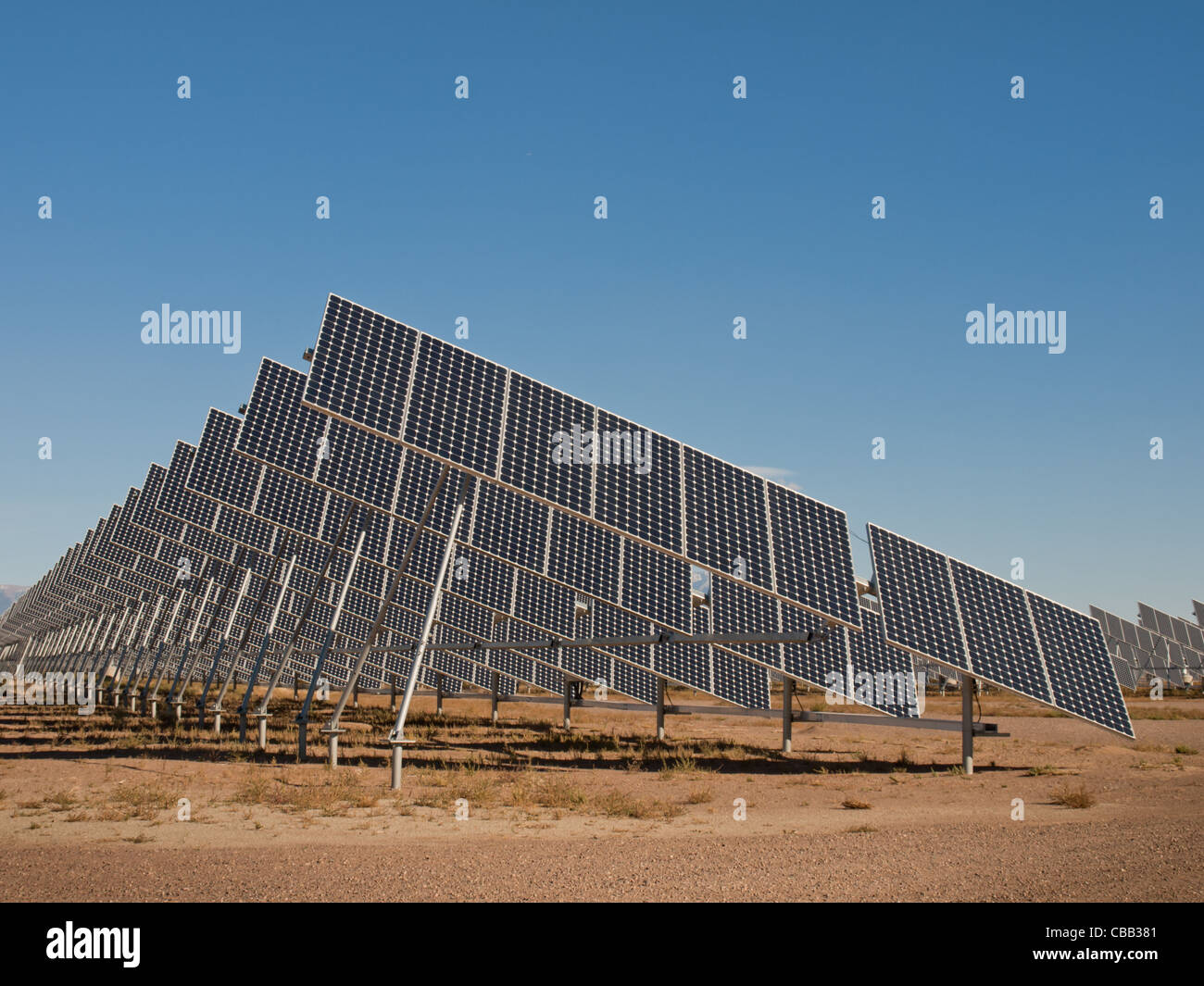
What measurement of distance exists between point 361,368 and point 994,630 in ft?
55.3

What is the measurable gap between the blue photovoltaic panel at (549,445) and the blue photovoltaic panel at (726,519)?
5.87 ft

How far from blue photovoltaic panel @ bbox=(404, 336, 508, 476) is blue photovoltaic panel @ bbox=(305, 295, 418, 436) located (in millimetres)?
288

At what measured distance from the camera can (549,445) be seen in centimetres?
2052

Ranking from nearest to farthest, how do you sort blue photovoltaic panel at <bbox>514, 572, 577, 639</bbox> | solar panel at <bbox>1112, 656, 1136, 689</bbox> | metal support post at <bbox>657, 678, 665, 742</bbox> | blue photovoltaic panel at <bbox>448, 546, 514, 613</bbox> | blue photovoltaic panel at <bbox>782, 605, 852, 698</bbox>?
blue photovoltaic panel at <bbox>782, 605, 852, 698</bbox> → blue photovoltaic panel at <bbox>514, 572, 577, 639</bbox> → blue photovoltaic panel at <bbox>448, 546, 514, 613</bbox> → metal support post at <bbox>657, 678, 665, 742</bbox> → solar panel at <bbox>1112, 656, 1136, 689</bbox>

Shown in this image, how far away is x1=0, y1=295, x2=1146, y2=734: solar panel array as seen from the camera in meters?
20.1

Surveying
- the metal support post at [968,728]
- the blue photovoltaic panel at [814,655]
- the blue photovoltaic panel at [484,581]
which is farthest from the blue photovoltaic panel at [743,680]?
the metal support post at [968,728]

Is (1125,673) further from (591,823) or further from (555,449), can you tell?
(591,823)

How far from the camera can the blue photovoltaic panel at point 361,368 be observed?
18797 millimetres

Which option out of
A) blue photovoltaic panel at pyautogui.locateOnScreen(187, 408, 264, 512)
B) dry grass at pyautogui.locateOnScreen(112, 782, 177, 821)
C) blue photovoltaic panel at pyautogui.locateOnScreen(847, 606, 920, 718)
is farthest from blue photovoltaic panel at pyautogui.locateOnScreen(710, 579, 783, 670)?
blue photovoltaic panel at pyautogui.locateOnScreen(187, 408, 264, 512)

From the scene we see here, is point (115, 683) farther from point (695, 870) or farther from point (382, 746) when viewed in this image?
point (695, 870)

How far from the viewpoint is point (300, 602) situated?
44188 millimetres

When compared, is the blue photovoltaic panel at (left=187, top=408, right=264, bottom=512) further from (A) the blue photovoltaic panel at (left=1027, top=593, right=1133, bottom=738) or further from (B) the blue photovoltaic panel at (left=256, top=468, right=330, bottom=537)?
(A) the blue photovoltaic panel at (left=1027, top=593, right=1133, bottom=738)

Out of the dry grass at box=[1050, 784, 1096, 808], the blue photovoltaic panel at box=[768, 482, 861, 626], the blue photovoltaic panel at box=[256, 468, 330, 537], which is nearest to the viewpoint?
the dry grass at box=[1050, 784, 1096, 808]
